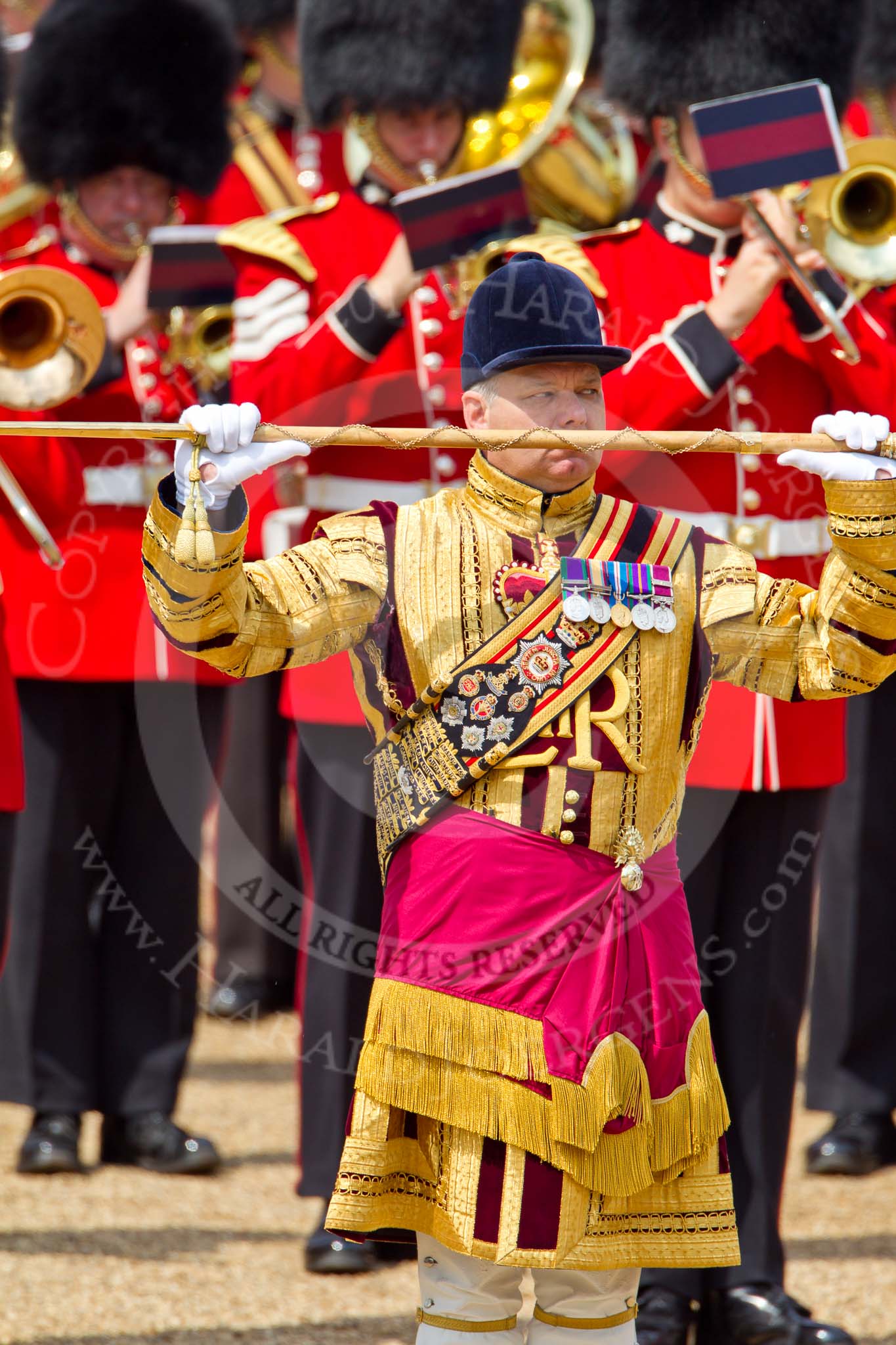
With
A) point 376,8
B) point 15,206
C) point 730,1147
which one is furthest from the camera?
point 15,206

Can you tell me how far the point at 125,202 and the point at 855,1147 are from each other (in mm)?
2593

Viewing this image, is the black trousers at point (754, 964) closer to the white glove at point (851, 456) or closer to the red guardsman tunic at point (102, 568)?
the white glove at point (851, 456)

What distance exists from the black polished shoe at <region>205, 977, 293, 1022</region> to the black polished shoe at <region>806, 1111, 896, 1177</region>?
1789 mm

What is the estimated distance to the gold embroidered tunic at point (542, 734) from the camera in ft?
9.01

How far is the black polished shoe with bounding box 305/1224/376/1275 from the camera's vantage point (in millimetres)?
3936

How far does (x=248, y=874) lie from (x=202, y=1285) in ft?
8.20

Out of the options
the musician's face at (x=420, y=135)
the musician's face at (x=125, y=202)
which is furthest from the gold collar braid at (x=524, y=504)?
the musician's face at (x=125, y=202)

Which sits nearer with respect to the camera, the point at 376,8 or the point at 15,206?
the point at 376,8

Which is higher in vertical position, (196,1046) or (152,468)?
(152,468)

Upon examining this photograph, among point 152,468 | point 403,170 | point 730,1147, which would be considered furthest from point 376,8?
point 730,1147

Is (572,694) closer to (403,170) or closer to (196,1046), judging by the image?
(403,170)

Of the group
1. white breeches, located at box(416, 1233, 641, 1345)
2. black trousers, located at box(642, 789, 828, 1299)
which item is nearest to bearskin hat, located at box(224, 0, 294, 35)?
black trousers, located at box(642, 789, 828, 1299)

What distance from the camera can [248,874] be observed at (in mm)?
6320

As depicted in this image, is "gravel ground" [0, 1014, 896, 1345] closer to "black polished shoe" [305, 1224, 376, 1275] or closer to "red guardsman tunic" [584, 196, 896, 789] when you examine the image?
"black polished shoe" [305, 1224, 376, 1275]
